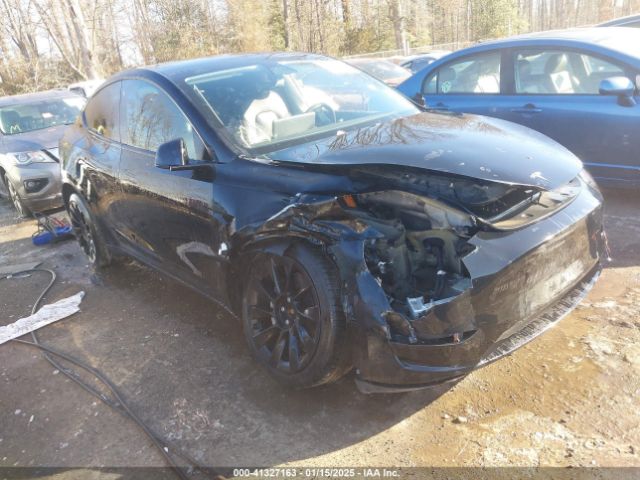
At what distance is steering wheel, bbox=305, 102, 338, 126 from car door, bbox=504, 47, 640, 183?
8.08 feet

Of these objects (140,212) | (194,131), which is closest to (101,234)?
(140,212)

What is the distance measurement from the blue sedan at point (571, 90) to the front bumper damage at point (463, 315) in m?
2.69

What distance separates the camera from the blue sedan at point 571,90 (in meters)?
4.51

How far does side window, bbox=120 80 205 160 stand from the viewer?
3.15 meters

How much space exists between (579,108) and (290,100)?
9.42 ft

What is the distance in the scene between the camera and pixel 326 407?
269 cm

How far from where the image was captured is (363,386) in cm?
235

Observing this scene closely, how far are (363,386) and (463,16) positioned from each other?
35.5 metres

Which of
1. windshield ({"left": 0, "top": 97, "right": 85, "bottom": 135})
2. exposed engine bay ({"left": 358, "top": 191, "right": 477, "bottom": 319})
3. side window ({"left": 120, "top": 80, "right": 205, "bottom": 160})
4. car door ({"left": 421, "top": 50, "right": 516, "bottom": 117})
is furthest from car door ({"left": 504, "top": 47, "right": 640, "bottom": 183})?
windshield ({"left": 0, "top": 97, "right": 85, "bottom": 135})

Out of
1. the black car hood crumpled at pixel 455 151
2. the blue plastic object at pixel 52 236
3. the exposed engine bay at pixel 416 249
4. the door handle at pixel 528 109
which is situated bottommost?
the blue plastic object at pixel 52 236

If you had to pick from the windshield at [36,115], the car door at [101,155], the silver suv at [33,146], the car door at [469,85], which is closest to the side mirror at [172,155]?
the car door at [101,155]

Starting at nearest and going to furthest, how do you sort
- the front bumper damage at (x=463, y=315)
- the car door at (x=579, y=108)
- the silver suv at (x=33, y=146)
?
the front bumper damage at (x=463, y=315)
the car door at (x=579, y=108)
the silver suv at (x=33, y=146)

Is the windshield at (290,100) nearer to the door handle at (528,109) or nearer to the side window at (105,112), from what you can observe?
the side window at (105,112)

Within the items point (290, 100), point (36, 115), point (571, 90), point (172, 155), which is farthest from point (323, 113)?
point (36, 115)
